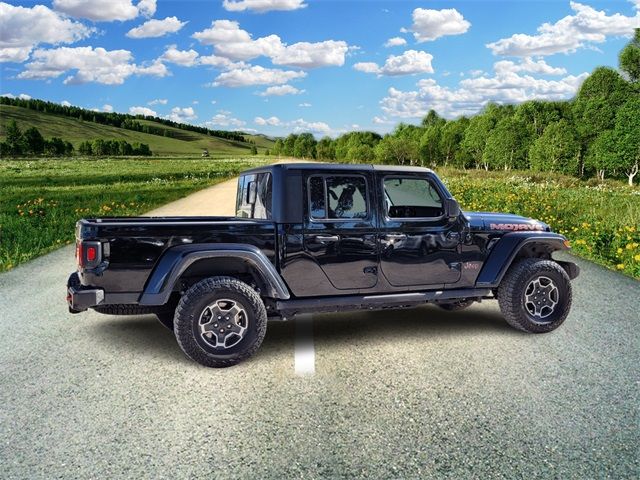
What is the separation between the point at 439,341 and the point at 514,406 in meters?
1.66

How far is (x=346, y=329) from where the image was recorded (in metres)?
6.26

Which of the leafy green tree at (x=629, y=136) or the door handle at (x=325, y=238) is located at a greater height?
the leafy green tree at (x=629, y=136)

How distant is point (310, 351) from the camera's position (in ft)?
17.9

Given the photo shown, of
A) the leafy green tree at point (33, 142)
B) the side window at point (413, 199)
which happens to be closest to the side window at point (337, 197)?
the side window at point (413, 199)

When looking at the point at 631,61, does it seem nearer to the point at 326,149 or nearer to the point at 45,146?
the point at 326,149

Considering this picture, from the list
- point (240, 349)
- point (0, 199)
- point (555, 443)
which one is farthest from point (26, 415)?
point (0, 199)

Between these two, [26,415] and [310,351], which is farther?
[310,351]

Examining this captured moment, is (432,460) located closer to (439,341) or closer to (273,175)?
(439,341)

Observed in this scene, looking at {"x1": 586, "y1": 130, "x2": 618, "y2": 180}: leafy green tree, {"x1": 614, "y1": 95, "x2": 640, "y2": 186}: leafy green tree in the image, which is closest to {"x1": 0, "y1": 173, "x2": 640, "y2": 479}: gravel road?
{"x1": 614, "y1": 95, "x2": 640, "y2": 186}: leafy green tree

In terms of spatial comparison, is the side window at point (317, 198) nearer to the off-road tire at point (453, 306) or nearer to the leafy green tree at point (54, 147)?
the off-road tire at point (453, 306)

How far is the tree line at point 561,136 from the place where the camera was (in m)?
49.5

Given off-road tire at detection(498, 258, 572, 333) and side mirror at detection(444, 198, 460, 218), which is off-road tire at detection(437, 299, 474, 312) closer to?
off-road tire at detection(498, 258, 572, 333)

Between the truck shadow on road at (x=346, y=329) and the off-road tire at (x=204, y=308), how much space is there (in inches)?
14.5

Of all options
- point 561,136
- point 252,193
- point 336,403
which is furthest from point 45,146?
point 336,403
